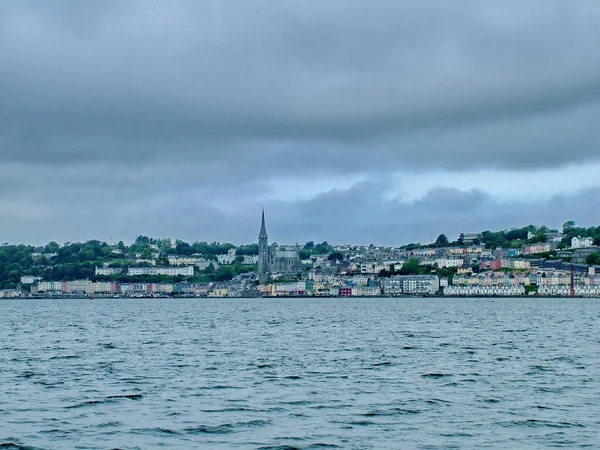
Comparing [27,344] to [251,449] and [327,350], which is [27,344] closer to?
[327,350]

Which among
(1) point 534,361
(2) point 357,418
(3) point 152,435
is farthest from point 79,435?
(1) point 534,361

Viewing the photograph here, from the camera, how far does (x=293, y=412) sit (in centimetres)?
2331

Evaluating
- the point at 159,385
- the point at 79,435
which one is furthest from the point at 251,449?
the point at 159,385

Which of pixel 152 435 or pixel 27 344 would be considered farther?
pixel 27 344

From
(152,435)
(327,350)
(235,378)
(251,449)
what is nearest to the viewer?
(251,449)

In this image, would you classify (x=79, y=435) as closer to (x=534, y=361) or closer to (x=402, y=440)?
(x=402, y=440)

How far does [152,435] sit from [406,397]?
7481 mm

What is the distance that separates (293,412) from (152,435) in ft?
12.6

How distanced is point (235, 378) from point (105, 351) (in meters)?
12.8

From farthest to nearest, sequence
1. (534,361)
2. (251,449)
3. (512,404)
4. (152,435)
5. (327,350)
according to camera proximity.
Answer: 1. (327,350)
2. (534,361)
3. (512,404)
4. (152,435)
5. (251,449)

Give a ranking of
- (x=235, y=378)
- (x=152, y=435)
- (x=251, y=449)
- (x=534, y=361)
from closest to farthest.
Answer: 1. (x=251, y=449)
2. (x=152, y=435)
3. (x=235, y=378)
4. (x=534, y=361)

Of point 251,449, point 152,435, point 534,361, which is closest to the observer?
point 251,449

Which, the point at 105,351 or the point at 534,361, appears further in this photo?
the point at 105,351

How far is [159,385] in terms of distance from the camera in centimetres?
2822
